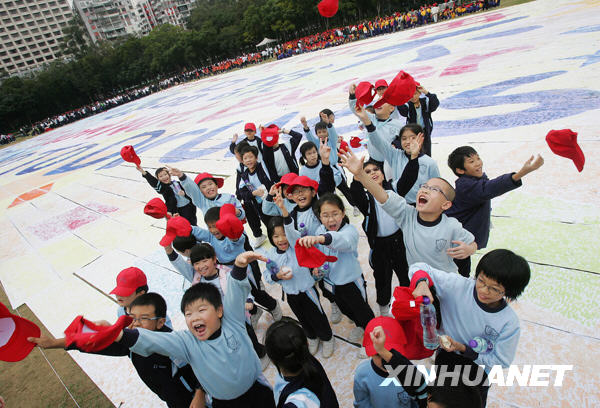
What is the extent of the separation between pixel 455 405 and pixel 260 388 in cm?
135

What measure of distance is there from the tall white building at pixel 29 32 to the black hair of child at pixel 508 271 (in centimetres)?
11688

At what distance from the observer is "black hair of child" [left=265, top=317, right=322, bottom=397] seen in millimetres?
1661

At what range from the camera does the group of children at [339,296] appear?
167cm

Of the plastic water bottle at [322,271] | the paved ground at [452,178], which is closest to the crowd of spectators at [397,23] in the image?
the paved ground at [452,178]

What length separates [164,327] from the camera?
93.8 inches

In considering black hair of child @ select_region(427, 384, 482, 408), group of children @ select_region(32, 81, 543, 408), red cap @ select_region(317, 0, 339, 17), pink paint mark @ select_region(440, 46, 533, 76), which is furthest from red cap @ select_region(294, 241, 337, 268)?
pink paint mark @ select_region(440, 46, 533, 76)

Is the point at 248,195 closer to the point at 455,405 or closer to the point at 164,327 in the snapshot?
the point at 164,327

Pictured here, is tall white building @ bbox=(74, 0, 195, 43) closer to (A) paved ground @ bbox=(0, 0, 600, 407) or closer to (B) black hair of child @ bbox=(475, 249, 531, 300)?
(A) paved ground @ bbox=(0, 0, 600, 407)

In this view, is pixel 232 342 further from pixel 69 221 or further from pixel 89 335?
pixel 69 221

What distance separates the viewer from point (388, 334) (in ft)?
5.41

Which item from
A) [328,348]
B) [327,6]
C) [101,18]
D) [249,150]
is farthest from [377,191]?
[101,18]

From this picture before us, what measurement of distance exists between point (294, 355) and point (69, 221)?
926 centimetres

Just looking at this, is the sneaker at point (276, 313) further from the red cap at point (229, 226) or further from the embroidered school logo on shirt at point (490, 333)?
the embroidered school logo on shirt at point (490, 333)

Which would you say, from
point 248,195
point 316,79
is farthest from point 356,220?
point 316,79
